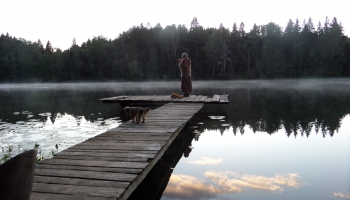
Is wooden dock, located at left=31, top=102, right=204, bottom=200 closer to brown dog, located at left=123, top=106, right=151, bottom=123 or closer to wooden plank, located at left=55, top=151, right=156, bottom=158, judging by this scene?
wooden plank, located at left=55, top=151, right=156, bottom=158

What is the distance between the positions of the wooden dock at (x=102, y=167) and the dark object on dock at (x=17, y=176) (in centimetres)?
127

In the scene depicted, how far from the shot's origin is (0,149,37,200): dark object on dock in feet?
4.71

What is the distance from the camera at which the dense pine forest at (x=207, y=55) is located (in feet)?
186

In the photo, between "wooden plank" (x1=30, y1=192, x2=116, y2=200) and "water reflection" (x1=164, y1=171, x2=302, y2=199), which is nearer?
"wooden plank" (x1=30, y1=192, x2=116, y2=200)

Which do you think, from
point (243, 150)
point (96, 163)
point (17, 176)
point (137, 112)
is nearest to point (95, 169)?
point (96, 163)

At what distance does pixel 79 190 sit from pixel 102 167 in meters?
0.75

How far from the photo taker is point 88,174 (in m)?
3.38

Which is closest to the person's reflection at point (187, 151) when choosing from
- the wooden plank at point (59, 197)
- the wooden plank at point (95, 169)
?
the wooden plank at point (95, 169)

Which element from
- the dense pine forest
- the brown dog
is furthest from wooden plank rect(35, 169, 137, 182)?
the dense pine forest

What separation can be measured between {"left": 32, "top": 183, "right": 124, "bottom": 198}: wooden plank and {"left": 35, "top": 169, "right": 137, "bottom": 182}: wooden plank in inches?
10.8

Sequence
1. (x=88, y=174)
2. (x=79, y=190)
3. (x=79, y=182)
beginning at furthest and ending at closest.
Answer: (x=88, y=174) < (x=79, y=182) < (x=79, y=190)

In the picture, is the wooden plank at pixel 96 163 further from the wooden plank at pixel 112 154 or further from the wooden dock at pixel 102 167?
the wooden plank at pixel 112 154

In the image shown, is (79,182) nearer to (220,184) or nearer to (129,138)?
(220,184)

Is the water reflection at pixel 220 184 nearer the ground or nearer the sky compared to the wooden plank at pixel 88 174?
nearer the ground
